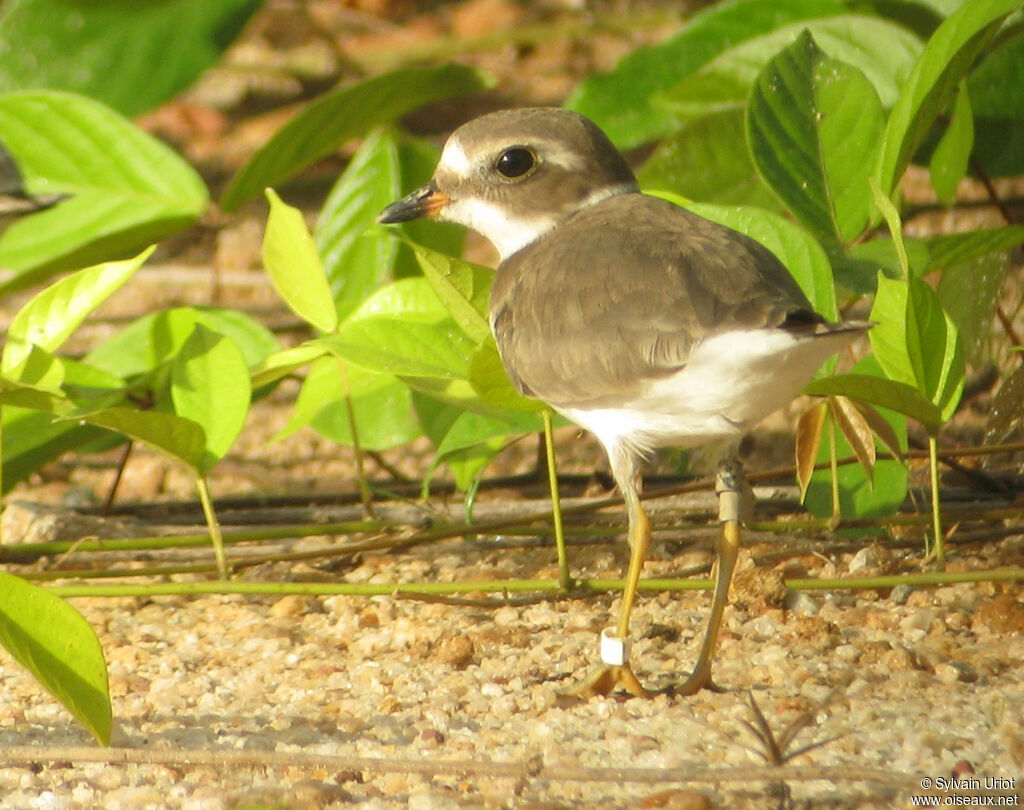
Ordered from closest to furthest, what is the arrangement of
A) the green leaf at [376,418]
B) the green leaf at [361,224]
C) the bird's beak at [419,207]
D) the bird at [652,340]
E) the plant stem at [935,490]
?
the bird at [652,340] < the plant stem at [935,490] < the bird's beak at [419,207] < the green leaf at [376,418] < the green leaf at [361,224]

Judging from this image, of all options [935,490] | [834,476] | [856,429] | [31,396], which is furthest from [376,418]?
[935,490]

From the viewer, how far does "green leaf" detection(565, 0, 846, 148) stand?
3.52 m

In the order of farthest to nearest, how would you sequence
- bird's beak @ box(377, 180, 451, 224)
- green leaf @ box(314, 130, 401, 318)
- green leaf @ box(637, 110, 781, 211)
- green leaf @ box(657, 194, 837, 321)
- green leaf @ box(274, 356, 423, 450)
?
green leaf @ box(314, 130, 401, 318), green leaf @ box(637, 110, 781, 211), green leaf @ box(274, 356, 423, 450), bird's beak @ box(377, 180, 451, 224), green leaf @ box(657, 194, 837, 321)

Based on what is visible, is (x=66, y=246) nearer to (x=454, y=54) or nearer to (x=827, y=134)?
(x=827, y=134)

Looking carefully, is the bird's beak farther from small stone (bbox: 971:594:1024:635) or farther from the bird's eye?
small stone (bbox: 971:594:1024:635)

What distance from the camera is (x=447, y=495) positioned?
3262mm

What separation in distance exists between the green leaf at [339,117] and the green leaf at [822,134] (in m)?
1.06

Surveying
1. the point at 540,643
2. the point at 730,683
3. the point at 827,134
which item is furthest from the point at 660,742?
the point at 827,134

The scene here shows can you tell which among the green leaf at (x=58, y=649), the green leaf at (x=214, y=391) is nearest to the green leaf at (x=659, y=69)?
the green leaf at (x=214, y=391)

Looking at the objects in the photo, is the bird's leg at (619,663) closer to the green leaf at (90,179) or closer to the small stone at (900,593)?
the small stone at (900,593)

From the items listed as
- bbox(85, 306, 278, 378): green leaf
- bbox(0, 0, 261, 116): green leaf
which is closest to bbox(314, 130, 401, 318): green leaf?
bbox(85, 306, 278, 378): green leaf

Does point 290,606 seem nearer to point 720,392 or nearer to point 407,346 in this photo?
point 407,346

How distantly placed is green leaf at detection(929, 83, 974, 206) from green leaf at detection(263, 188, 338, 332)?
1.32m

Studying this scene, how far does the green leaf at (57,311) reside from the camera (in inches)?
98.7
